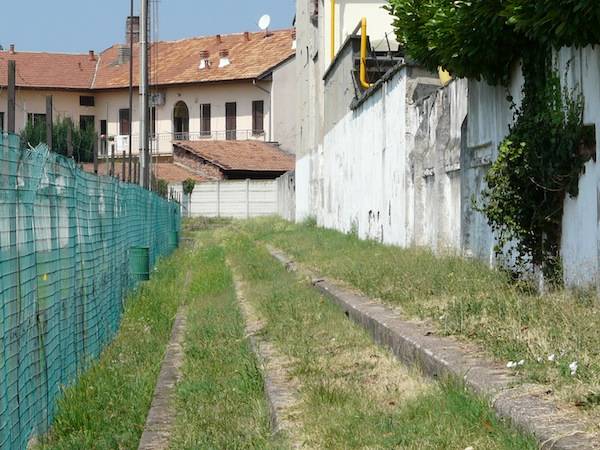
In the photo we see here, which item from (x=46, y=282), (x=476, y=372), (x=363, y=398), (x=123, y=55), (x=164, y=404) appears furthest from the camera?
(x=123, y=55)

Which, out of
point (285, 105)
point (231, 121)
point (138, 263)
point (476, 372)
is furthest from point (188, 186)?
point (476, 372)

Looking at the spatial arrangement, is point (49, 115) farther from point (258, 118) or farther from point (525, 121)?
point (258, 118)

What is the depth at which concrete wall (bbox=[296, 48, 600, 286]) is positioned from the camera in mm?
10133

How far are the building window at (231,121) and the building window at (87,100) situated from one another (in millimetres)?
9595

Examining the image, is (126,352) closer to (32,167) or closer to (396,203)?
(32,167)

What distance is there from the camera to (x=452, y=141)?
15.9m

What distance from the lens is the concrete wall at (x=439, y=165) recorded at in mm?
10133

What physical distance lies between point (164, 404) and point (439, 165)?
883 cm

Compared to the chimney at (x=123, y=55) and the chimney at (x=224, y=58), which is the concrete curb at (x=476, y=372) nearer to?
the chimney at (x=224, y=58)

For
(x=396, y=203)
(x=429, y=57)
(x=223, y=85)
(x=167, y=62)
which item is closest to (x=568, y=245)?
(x=429, y=57)

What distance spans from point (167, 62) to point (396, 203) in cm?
5432

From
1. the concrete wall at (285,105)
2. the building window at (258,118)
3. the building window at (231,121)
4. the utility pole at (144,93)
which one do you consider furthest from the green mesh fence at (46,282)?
the building window at (231,121)

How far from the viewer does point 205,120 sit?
222 ft

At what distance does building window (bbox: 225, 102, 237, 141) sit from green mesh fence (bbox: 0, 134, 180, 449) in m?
52.6
